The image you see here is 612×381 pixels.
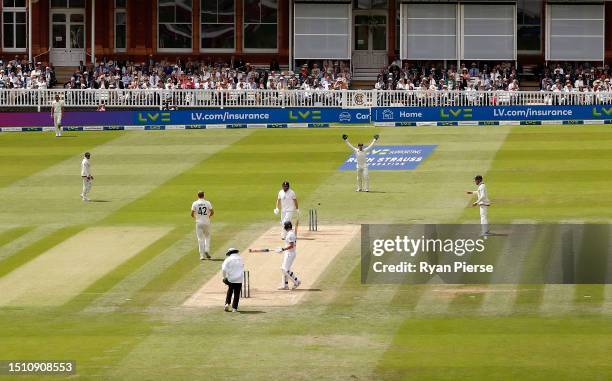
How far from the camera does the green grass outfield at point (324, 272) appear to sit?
24109mm

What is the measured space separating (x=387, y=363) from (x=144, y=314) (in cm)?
627

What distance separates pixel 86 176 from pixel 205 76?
27.4 metres

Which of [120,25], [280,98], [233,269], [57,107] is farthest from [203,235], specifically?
[120,25]

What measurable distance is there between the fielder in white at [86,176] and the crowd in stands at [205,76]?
22.3 metres

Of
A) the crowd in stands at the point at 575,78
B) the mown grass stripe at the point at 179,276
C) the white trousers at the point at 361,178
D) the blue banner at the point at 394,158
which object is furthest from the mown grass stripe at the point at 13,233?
the crowd in stands at the point at 575,78

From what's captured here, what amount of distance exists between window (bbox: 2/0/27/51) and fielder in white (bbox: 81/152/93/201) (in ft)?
107

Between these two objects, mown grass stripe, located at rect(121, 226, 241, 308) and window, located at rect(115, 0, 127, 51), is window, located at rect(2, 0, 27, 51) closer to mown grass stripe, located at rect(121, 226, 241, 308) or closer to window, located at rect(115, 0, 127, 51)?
window, located at rect(115, 0, 127, 51)

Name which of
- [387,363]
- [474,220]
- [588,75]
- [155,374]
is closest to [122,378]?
[155,374]

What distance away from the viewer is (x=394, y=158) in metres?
50.9

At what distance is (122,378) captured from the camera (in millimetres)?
23062

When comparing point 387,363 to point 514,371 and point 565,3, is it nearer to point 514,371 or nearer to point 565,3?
point 514,371

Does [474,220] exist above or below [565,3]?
below

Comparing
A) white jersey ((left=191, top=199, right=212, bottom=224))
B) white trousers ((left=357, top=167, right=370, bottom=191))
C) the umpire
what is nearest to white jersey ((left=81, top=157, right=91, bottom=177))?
white trousers ((left=357, top=167, right=370, bottom=191))

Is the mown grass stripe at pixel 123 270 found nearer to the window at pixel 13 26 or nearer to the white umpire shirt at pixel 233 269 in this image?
the white umpire shirt at pixel 233 269
